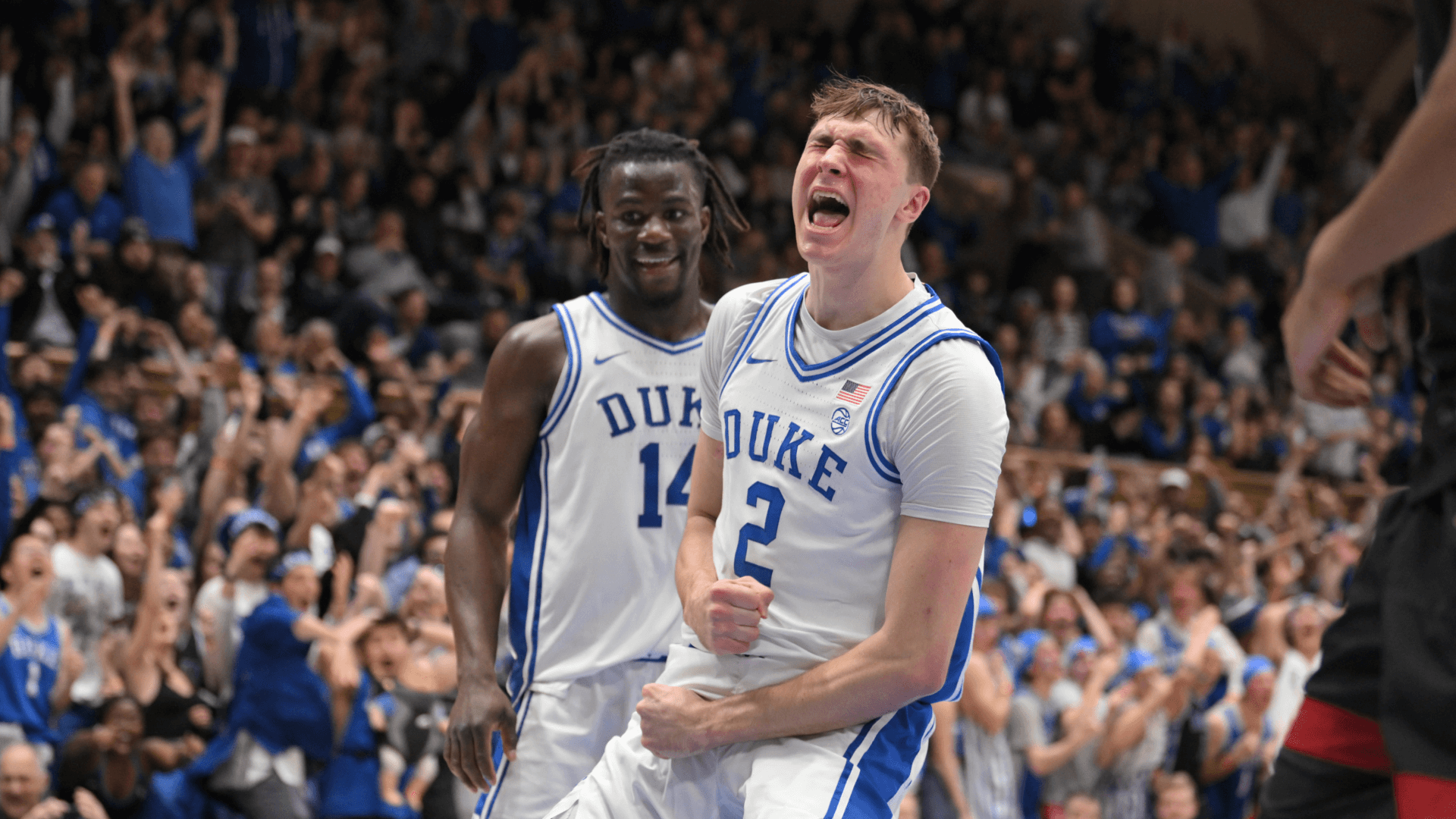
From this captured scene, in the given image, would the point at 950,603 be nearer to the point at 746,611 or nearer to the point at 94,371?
the point at 746,611

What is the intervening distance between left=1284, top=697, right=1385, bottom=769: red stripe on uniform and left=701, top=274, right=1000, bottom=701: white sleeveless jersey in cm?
77

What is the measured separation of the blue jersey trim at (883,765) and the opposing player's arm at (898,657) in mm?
73

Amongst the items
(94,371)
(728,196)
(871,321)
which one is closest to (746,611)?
(871,321)

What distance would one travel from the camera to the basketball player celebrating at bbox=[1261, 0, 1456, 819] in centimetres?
176

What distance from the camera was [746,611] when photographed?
105 inches

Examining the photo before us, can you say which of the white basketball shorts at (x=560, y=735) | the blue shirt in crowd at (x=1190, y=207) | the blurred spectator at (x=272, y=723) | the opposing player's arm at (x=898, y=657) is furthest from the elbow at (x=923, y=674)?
the blue shirt in crowd at (x=1190, y=207)

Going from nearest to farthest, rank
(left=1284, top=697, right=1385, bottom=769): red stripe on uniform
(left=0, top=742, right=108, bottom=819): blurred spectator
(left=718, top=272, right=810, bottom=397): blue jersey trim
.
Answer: (left=1284, top=697, right=1385, bottom=769): red stripe on uniform < (left=718, top=272, right=810, bottom=397): blue jersey trim < (left=0, top=742, right=108, bottom=819): blurred spectator

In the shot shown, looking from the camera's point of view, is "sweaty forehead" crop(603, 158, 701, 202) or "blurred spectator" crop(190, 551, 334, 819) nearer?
"sweaty forehead" crop(603, 158, 701, 202)

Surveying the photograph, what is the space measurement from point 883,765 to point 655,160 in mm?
1836

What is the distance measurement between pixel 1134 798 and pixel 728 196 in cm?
572

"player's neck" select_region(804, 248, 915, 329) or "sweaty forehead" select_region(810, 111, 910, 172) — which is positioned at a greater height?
"sweaty forehead" select_region(810, 111, 910, 172)

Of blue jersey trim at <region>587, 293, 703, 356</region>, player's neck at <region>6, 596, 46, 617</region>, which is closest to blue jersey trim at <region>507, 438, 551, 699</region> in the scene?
blue jersey trim at <region>587, 293, 703, 356</region>

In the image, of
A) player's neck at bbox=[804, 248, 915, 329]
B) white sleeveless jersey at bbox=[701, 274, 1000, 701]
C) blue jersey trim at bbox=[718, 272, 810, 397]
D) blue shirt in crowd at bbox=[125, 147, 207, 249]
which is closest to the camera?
white sleeveless jersey at bbox=[701, 274, 1000, 701]

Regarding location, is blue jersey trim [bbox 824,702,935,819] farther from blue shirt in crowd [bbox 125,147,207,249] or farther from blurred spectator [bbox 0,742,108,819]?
blue shirt in crowd [bbox 125,147,207,249]
